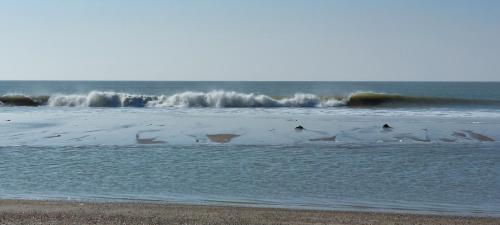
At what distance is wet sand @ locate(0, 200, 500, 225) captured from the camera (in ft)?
30.6

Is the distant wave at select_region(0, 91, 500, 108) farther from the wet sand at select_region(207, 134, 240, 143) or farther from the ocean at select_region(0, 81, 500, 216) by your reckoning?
the wet sand at select_region(207, 134, 240, 143)

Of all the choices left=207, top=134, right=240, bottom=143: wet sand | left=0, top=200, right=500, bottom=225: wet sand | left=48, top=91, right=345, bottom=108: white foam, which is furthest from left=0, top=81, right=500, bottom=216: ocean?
left=48, top=91, right=345, bottom=108: white foam

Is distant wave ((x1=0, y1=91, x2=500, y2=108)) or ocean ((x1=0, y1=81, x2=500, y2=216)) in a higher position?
ocean ((x1=0, y1=81, x2=500, y2=216))

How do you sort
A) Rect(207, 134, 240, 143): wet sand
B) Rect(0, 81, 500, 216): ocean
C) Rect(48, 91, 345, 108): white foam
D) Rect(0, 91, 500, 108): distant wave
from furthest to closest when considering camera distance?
Rect(0, 91, 500, 108): distant wave < Rect(48, 91, 345, 108): white foam < Rect(207, 134, 240, 143): wet sand < Rect(0, 81, 500, 216): ocean

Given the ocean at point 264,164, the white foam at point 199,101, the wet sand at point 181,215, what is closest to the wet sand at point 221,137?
the ocean at point 264,164

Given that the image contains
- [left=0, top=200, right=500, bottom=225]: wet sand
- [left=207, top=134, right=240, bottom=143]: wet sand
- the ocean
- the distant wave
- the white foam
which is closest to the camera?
[left=0, top=200, right=500, bottom=225]: wet sand

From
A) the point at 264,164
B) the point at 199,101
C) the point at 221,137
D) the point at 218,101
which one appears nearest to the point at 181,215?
the point at 264,164

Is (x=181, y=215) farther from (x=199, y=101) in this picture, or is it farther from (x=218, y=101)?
(x=199, y=101)

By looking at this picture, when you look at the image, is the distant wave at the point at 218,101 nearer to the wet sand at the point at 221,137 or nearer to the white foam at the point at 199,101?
the white foam at the point at 199,101

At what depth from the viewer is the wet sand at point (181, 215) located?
9.34m

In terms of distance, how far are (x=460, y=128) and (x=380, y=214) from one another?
17779 millimetres

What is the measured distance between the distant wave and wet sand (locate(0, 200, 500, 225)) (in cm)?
4049

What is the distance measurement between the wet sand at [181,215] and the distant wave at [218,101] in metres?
40.5

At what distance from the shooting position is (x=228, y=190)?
12.3m
